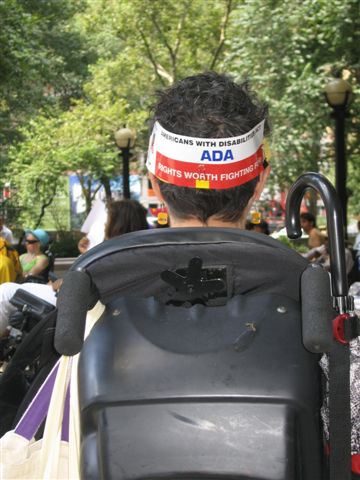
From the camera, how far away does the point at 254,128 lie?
1849 mm

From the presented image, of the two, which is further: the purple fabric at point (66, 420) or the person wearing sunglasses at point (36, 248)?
the person wearing sunglasses at point (36, 248)

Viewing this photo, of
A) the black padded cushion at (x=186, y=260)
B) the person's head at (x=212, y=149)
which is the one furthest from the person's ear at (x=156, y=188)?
the black padded cushion at (x=186, y=260)

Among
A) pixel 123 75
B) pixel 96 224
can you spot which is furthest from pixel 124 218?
pixel 123 75

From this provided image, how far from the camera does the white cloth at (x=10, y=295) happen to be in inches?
216

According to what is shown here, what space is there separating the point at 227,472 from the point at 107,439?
0.22 metres

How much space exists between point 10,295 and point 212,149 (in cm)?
396

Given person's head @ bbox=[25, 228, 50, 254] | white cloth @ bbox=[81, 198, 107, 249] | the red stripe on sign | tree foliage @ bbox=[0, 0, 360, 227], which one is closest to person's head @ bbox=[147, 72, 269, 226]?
the red stripe on sign

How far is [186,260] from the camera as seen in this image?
5.09 feet

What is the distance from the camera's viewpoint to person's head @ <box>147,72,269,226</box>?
1.76m

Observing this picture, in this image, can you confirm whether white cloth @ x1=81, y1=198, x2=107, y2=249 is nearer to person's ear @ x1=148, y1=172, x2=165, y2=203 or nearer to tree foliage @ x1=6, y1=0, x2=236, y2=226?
person's ear @ x1=148, y1=172, x2=165, y2=203

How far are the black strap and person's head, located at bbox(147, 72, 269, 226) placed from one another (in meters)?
0.43

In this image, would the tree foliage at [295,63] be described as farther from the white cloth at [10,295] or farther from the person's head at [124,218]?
the white cloth at [10,295]

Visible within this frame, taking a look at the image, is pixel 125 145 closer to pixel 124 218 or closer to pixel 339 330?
pixel 124 218

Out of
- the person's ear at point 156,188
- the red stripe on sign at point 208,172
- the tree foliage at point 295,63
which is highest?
the red stripe on sign at point 208,172
